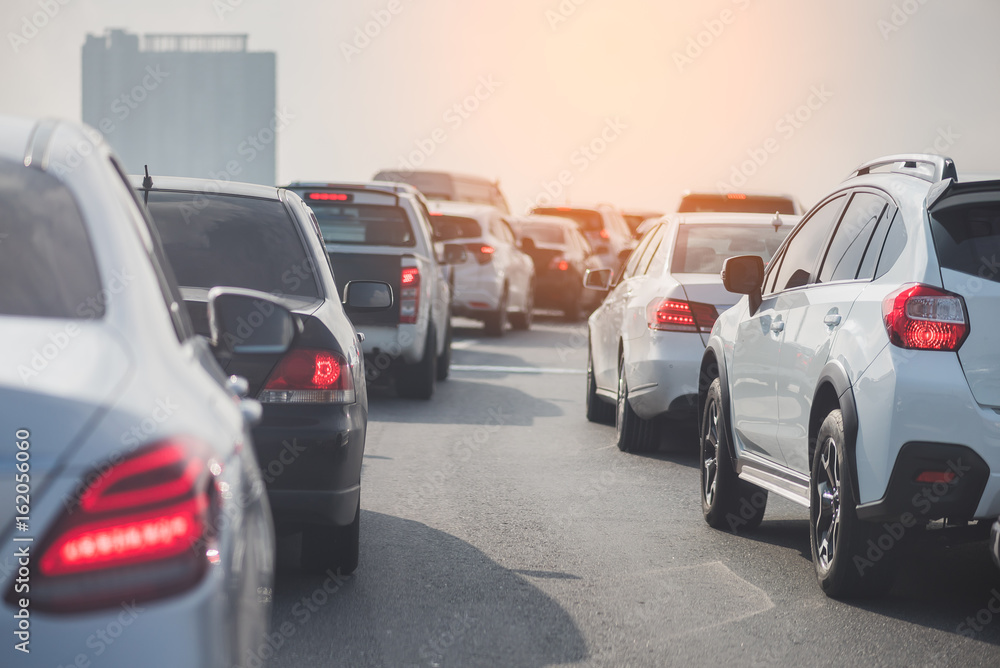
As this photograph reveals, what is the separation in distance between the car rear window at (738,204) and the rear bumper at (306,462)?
1121cm

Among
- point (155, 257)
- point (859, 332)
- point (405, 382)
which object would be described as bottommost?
point (405, 382)

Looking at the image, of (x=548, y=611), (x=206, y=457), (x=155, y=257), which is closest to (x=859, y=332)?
(x=548, y=611)

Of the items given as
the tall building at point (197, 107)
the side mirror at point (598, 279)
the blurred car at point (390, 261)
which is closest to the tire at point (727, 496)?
the side mirror at point (598, 279)

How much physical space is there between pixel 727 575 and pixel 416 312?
652cm

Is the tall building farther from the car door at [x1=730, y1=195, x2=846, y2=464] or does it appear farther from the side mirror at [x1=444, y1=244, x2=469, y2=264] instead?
the car door at [x1=730, y1=195, x2=846, y2=464]

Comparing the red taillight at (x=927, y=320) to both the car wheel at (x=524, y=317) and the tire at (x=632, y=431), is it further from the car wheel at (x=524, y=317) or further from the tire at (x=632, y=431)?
the car wheel at (x=524, y=317)

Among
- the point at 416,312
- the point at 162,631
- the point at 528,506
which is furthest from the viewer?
the point at 416,312

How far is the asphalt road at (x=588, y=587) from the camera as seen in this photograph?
183 inches

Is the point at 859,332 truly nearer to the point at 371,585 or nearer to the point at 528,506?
the point at 371,585

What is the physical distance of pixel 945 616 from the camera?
512cm

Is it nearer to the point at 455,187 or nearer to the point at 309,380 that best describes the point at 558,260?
the point at 455,187

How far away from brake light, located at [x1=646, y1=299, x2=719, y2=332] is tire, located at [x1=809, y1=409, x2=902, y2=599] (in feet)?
11.3

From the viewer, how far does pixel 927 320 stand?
4715 mm

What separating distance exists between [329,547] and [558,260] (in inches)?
774
